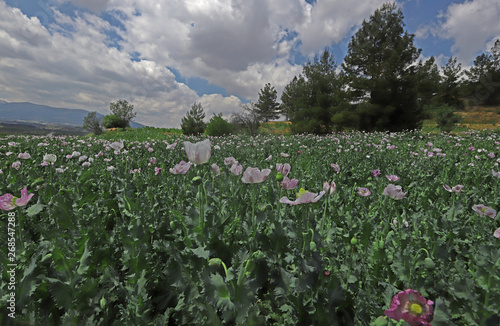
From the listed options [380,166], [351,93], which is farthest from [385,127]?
[380,166]

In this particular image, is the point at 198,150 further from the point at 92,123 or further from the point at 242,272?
the point at 92,123

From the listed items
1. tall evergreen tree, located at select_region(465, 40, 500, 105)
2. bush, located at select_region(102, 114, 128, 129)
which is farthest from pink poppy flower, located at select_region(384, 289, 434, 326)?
tall evergreen tree, located at select_region(465, 40, 500, 105)

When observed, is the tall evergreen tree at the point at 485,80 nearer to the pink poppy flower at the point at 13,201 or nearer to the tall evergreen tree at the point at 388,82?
the tall evergreen tree at the point at 388,82

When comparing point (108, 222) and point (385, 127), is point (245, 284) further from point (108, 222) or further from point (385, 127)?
point (385, 127)

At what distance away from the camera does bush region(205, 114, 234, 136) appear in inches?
732

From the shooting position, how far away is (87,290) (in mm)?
1255

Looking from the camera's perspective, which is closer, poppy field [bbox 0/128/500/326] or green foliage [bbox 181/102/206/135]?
poppy field [bbox 0/128/500/326]

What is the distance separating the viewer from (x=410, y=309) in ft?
3.03

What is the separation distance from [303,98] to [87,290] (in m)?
23.4

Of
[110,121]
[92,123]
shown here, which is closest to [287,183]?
[110,121]

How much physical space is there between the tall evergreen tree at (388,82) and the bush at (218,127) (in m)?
10.6

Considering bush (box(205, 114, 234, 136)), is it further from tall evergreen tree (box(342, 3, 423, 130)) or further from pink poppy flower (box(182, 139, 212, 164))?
pink poppy flower (box(182, 139, 212, 164))

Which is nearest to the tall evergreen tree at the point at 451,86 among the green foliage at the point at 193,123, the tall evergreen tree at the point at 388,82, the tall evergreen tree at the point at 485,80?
the tall evergreen tree at the point at 485,80

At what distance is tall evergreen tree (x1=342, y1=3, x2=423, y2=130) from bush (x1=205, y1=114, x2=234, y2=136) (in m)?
10.6
